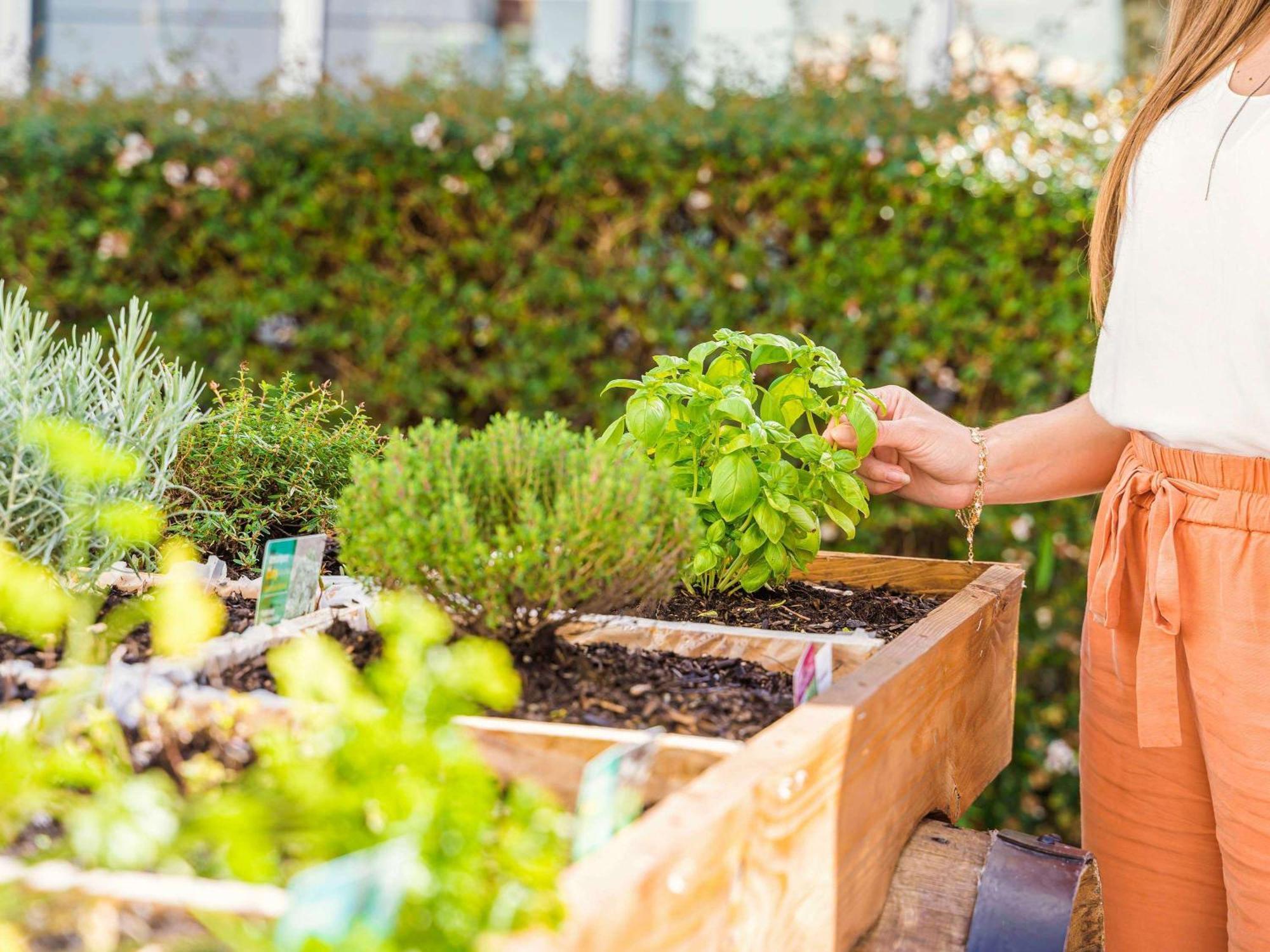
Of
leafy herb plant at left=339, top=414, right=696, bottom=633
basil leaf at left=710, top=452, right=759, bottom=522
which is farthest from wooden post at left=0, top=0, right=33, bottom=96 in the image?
leafy herb plant at left=339, top=414, right=696, bottom=633

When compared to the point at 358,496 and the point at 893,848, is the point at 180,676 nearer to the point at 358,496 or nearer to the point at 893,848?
the point at 358,496

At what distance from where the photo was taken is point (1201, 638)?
130 cm

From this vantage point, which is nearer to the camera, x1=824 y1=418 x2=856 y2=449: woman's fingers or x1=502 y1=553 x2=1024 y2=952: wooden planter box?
x1=502 y1=553 x2=1024 y2=952: wooden planter box

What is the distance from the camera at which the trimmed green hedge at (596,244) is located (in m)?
2.95

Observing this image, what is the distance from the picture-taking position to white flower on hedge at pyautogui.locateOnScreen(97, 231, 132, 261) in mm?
3324

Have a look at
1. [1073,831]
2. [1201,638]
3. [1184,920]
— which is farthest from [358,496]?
[1073,831]

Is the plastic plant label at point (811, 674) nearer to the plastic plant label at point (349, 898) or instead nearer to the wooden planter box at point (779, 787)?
the wooden planter box at point (779, 787)

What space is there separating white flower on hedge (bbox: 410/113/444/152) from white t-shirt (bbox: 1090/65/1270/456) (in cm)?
220

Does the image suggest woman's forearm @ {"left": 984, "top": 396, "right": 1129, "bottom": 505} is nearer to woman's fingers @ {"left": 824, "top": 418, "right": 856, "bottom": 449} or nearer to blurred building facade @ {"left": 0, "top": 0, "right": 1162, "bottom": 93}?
woman's fingers @ {"left": 824, "top": 418, "right": 856, "bottom": 449}

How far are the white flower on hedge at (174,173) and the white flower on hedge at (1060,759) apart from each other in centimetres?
284

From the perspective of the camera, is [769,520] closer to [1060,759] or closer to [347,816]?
[347,816]

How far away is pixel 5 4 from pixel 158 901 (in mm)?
5739

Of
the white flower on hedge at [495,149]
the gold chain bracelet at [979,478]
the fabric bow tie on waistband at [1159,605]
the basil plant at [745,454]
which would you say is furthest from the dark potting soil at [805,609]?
the white flower on hedge at [495,149]

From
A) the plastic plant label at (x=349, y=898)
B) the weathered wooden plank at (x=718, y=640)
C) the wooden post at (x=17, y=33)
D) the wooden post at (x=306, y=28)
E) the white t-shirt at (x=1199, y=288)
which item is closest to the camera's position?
the plastic plant label at (x=349, y=898)
